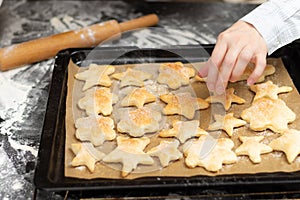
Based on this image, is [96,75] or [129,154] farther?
[96,75]

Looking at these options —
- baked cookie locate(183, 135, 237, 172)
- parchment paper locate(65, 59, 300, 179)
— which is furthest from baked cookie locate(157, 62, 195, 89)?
Result: baked cookie locate(183, 135, 237, 172)

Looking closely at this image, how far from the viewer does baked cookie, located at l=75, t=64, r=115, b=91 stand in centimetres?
137

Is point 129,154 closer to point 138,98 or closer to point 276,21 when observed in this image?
point 138,98

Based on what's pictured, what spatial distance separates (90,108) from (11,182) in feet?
0.85

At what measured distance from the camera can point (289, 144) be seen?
1.16m

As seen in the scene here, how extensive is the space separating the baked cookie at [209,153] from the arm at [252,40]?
0.14 m

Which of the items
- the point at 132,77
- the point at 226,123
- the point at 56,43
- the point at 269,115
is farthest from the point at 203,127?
the point at 56,43

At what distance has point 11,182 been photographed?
115 cm

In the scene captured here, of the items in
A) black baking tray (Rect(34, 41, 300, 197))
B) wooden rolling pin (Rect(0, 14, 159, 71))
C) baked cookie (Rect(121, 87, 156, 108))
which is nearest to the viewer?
black baking tray (Rect(34, 41, 300, 197))

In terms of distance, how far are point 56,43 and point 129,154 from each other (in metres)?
0.53

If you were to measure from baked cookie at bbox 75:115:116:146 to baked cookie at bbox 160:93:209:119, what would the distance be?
0.15m

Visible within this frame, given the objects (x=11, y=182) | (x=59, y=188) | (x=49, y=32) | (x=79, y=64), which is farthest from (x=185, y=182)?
(x=49, y=32)

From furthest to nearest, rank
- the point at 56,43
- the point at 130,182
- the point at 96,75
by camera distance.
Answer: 1. the point at 56,43
2. the point at 96,75
3. the point at 130,182

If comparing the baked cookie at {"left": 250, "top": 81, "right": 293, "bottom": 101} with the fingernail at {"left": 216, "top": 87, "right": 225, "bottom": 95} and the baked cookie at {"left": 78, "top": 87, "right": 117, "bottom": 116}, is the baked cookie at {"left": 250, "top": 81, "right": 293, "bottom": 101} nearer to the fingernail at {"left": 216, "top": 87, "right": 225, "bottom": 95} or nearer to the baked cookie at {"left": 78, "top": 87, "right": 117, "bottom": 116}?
the fingernail at {"left": 216, "top": 87, "right": 225, "bottom": 95}
